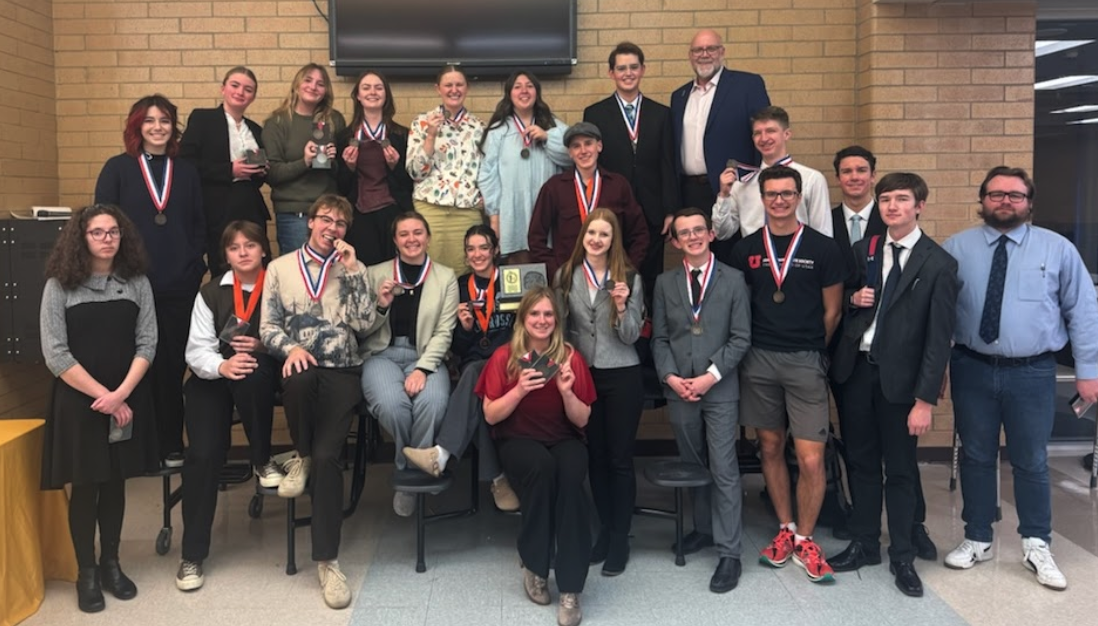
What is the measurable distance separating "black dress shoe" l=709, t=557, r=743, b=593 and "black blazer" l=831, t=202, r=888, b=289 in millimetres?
1409

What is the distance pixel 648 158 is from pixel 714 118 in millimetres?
414

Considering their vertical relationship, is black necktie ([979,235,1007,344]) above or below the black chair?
above

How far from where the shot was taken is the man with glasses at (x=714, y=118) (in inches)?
182

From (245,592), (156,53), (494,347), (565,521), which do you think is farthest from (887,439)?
(156,53)

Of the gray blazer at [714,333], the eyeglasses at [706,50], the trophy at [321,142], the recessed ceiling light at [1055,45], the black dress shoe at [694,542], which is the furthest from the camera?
the recessed ceiling light at [1055,45]

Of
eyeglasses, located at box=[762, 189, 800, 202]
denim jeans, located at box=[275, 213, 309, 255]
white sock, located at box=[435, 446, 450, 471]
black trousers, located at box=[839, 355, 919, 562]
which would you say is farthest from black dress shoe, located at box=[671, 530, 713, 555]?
denim jeans, located at box=[275, 213, 309, 255]

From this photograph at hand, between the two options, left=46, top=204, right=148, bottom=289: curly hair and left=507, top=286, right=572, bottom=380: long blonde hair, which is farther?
left=507, top=286, right=572, bottom=380: long blonde hair

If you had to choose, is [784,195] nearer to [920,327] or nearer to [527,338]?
[920,327]

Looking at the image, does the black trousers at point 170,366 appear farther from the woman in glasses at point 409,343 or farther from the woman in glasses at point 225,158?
the woman in glasses at point 409,343

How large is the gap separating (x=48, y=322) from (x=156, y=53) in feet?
8.79

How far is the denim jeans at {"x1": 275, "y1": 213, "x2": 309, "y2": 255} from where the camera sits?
4.74m

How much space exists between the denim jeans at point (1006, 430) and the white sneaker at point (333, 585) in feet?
9.49

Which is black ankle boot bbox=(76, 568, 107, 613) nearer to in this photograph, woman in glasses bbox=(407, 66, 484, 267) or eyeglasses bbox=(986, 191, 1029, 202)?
woman in glasses bbox=(407, 66, 484, 267)

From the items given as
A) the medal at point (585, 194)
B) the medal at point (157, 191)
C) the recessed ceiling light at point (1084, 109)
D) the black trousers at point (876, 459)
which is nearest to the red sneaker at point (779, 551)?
the black trousers at point (876, 459)
